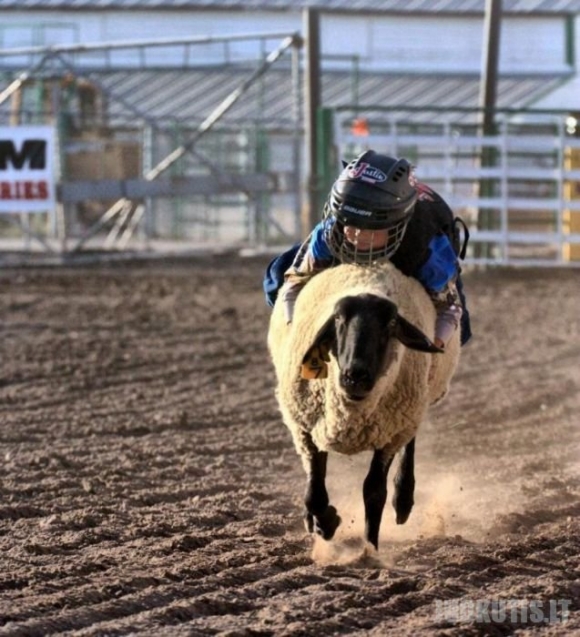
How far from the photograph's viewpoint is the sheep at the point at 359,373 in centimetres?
495

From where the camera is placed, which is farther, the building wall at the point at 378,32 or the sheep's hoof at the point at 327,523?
the building wall at the point at 378,32

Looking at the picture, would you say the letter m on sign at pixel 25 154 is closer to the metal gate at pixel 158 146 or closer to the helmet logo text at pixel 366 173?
the metal gate at pixel 158 146

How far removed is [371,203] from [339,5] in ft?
89.9

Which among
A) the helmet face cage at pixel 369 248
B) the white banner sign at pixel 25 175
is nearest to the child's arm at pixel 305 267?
the helmet face cage at pixel 369 248

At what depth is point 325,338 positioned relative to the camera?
5094 mm

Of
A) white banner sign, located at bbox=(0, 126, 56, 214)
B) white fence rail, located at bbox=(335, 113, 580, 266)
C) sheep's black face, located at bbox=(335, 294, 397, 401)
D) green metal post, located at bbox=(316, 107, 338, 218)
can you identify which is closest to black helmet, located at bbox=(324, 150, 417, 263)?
sheep's black face, located at bbox=(335, 294, 397, 401)

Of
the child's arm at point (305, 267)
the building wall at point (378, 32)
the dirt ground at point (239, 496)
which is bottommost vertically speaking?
the dirt ground at point (239, 496)

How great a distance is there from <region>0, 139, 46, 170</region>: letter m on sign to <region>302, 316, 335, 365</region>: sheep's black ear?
1166cm

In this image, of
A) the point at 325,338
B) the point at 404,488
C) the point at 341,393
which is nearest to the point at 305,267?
the point at 325,338

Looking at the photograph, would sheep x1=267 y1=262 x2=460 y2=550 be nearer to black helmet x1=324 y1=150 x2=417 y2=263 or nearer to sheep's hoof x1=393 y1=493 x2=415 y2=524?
black helmet x1=324 y1=150 x2=417 y2=263

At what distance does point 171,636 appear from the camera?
4.14 meters

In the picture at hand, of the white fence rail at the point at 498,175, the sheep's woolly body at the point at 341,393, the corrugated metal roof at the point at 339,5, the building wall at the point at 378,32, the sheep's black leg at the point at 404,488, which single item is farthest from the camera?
the building wall at the point at 378,32

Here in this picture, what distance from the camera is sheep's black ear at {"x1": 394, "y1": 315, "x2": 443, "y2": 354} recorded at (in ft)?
16.4

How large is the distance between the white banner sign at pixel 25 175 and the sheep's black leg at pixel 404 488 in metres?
11.0
